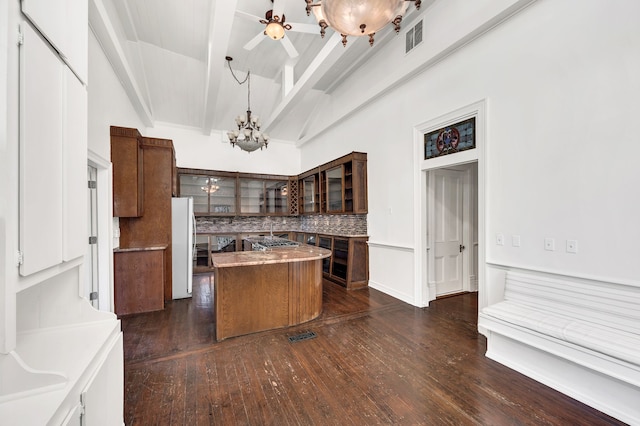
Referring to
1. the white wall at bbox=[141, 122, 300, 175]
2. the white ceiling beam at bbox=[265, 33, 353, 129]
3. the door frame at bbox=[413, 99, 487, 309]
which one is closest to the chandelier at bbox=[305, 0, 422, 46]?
the white ceiling beam at bbox=[265, 33, 353, 129]

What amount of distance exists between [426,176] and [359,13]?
8.23ft

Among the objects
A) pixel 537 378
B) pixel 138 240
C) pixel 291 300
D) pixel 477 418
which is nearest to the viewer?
pixel 477 418

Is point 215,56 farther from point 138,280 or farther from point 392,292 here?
point 392,292

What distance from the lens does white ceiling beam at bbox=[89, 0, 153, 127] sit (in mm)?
2621

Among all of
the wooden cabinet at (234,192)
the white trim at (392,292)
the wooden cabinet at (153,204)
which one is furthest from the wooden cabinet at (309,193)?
the wooden cabinet at (153,204)

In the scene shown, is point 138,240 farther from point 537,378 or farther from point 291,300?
point 537,378

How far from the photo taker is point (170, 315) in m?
3.56

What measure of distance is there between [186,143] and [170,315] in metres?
4.55

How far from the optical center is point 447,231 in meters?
4.33

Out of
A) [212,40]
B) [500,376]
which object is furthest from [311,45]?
[500,376]

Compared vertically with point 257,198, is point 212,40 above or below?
above

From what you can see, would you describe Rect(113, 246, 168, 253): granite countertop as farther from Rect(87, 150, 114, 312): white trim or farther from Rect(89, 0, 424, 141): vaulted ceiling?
Rect(89, 0, 424, 141): vaulted ceiling

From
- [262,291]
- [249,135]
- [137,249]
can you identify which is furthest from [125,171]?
[262,291]

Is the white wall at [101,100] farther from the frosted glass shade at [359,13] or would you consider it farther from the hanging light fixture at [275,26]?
the frosted glass shade at [359,13]
